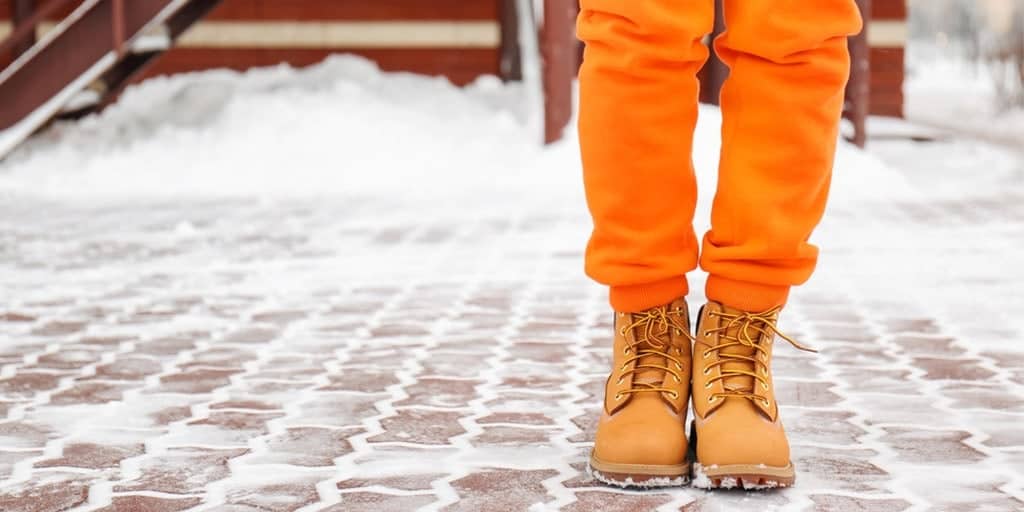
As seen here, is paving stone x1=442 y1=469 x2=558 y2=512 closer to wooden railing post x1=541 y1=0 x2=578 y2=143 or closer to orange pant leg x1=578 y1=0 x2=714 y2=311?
orange pant leg x1=578 y1=0 x2=714 y2=311

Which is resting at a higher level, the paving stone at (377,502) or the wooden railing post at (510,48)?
the wooden railing post at (510,48)

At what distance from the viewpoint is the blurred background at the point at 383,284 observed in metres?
1.95

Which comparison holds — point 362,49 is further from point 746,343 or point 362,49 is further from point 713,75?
point 746,343

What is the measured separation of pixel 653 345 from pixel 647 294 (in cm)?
7

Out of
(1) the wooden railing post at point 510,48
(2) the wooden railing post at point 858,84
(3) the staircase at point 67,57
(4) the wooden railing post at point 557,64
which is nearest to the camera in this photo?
(3) the staircase at point 67,57

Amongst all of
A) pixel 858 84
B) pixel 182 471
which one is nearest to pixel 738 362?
pixel 182 471

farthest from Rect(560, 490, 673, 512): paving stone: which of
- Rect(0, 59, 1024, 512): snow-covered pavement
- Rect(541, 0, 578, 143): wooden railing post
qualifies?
Rect(541, 0, 578, 143): wooden railing post

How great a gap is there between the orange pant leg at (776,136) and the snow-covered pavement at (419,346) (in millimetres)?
303

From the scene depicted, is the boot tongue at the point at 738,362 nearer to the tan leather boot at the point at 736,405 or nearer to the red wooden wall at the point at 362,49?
the tan leather boot at the point at 736,405

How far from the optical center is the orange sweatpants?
1750 mm

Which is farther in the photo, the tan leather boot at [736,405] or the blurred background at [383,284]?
the blurred background at [383,284]

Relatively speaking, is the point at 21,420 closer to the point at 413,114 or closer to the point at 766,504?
the point at 766,504

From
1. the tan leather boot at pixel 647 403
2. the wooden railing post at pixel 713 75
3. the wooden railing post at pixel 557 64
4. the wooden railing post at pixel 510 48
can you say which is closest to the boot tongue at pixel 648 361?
the tan leather boot at pixel 647 403

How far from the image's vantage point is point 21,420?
91.6 inches
